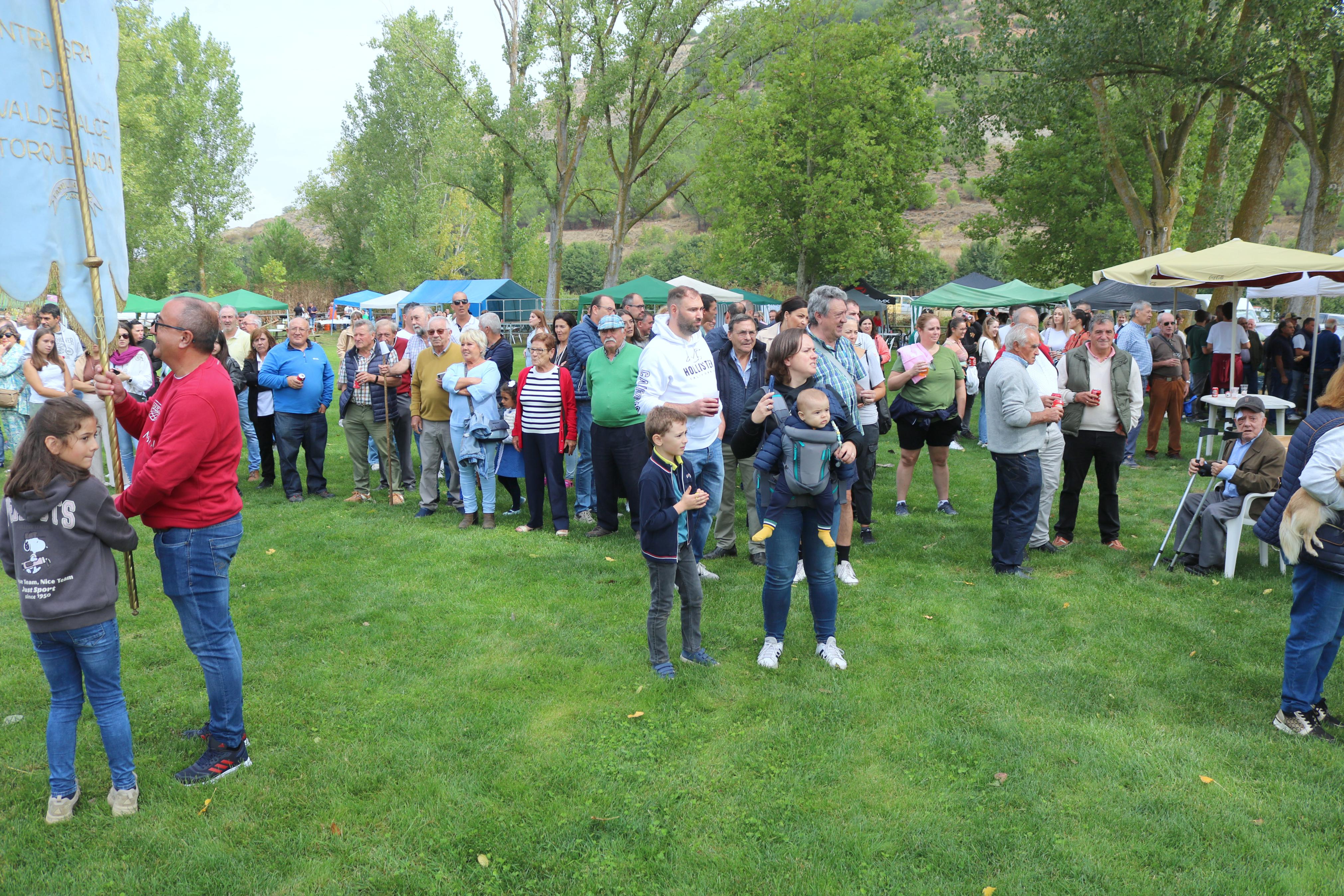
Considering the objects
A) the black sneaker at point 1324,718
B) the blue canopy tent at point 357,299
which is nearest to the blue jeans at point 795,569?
the black sneaker at point 1324,718

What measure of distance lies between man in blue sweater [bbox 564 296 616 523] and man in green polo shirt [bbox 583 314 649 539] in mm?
151

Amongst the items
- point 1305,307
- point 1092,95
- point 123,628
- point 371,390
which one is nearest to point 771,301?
point 1092,95

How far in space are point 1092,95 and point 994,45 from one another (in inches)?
144

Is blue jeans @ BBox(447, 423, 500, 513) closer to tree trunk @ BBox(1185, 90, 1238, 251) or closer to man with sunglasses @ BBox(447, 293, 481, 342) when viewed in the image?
man with sunglasses @ BBox(447, 293, 481, 342)

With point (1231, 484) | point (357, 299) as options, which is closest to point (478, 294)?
Result: point (357, 299)

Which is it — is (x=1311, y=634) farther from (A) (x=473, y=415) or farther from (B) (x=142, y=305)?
(B) (x=142, y=305)

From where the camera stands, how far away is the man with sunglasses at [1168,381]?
11086 millimetres

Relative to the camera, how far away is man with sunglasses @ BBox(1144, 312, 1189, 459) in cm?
1109

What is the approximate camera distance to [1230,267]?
9836 mm

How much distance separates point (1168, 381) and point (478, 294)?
29.2 meters

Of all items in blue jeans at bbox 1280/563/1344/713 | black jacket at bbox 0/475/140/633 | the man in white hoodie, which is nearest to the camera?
black jacket at bbox 0/475/140/633

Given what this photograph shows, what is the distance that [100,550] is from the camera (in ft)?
10.9

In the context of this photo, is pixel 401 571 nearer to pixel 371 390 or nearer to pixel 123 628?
pixel 123 628

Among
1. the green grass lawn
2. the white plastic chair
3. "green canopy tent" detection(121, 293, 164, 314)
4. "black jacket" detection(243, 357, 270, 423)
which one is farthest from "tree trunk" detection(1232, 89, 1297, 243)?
"green canopy tent" detection(121, 293, 164, 314)
